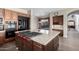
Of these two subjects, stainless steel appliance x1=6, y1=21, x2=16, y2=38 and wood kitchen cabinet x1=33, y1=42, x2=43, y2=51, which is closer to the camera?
wood kitchen cabinet x1=33, y1=42, x2=43, y2=51

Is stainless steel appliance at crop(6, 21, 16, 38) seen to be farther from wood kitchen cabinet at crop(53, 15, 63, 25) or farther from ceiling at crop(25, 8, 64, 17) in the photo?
wood kitchen cabinet at crop(53, 15, 63, 25)

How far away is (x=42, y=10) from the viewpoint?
166 centimetres

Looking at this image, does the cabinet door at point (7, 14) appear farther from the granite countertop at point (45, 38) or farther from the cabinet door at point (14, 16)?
the granite countertop at point (45, 38)

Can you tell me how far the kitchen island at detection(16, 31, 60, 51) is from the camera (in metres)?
1.56

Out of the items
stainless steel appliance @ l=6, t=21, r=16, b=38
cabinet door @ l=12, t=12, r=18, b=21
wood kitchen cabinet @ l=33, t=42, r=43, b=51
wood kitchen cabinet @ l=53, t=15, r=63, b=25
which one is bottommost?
wood kitchen cabinet @ l=33, t=42, r=43, b=51

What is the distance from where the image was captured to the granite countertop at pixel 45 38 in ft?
5.15

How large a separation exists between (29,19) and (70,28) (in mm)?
799

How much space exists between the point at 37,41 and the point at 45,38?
16 cm

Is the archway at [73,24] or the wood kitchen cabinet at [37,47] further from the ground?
the archway at [73,24]

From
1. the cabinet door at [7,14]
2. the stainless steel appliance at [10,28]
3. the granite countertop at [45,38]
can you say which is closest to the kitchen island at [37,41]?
the granite countertop at [45,38]

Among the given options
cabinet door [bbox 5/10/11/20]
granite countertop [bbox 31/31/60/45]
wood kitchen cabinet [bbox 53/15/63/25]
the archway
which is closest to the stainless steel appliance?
cabinet door [bbox 5/10/11/20]

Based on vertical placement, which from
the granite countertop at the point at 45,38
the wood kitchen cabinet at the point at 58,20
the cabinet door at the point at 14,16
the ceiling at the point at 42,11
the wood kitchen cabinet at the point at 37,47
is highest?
the ceiling at the point at 42,11
